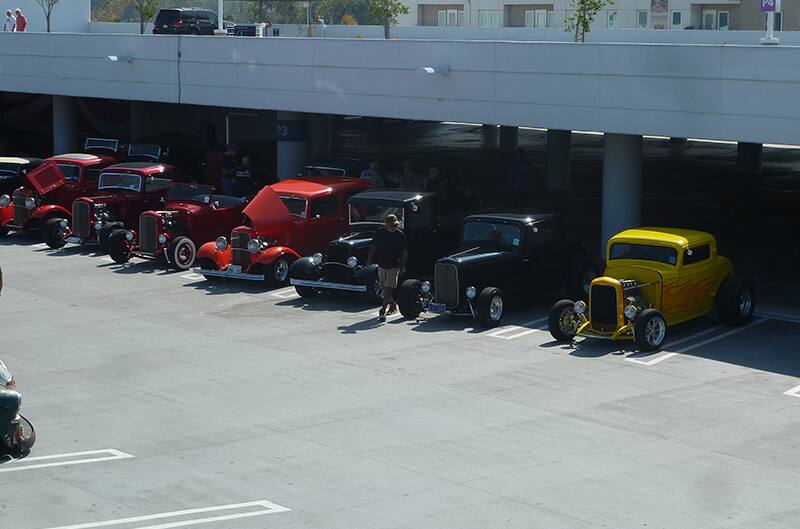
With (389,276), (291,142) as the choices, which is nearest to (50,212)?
(291,142)

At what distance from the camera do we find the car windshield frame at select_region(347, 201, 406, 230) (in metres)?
22.5

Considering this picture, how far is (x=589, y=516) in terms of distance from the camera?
1145 centimetres

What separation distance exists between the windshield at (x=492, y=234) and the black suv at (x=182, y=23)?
20042mm

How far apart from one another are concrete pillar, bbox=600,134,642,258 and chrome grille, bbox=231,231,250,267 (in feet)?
Answer: 22.0

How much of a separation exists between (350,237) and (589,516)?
37.8 feet

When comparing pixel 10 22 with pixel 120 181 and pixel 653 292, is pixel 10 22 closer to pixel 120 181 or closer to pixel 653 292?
pixel 120 181

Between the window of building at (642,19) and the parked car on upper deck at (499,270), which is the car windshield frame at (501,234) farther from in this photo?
the window of building at (642,19)

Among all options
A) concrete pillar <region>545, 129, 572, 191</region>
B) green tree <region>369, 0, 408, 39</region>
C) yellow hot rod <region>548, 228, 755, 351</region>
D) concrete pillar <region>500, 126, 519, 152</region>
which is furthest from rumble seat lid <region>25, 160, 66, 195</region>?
concrete pillar <region>500, 126, 519, 152</region>

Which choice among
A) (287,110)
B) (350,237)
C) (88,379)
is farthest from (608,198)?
(88,379)

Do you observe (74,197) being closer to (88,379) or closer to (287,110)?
(287,110)

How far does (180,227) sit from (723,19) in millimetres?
21111

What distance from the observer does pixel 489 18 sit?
42438 millimetres

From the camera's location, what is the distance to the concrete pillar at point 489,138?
51969 mm

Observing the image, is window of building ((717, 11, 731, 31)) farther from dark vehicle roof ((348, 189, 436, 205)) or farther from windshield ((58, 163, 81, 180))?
→ windshield ((58, 163, 81, 180))
